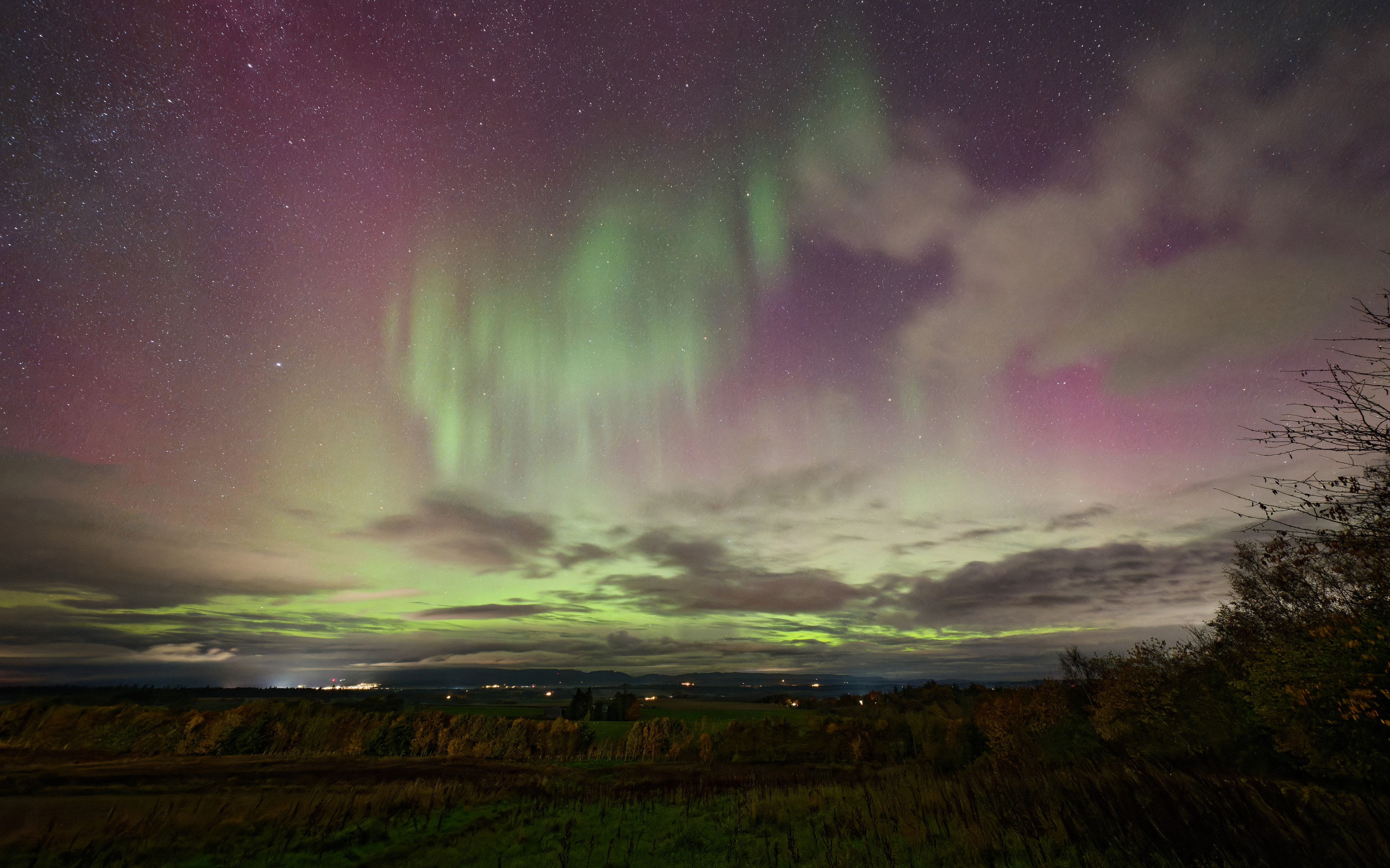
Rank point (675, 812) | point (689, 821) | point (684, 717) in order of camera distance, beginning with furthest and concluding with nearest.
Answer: point (684, 717) < point (675, 812) < point (689, 821)

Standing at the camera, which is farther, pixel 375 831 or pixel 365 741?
pixel 365 741

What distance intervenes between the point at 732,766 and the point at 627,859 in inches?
2905

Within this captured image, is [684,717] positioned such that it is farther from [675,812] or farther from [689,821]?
[689,821]

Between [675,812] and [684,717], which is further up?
[675,812]

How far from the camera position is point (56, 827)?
22766mm

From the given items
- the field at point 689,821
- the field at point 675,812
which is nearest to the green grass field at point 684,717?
the field at point 675,812

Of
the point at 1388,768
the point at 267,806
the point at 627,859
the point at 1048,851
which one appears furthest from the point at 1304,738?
the point at 267,806

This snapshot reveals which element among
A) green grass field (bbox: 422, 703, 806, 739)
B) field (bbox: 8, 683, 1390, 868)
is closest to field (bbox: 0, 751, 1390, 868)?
field (bbox: 8, 683, 1390, 868)

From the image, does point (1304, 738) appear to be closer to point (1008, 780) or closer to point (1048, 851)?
point (1008, 780)

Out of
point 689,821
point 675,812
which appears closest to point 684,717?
point 675,812

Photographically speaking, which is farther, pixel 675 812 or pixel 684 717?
pixel 684 717

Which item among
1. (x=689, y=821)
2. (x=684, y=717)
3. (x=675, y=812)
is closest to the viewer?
(x=689, y=821)

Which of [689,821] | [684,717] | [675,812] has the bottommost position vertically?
[684,717]

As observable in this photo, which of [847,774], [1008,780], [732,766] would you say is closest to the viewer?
[1008,780]
